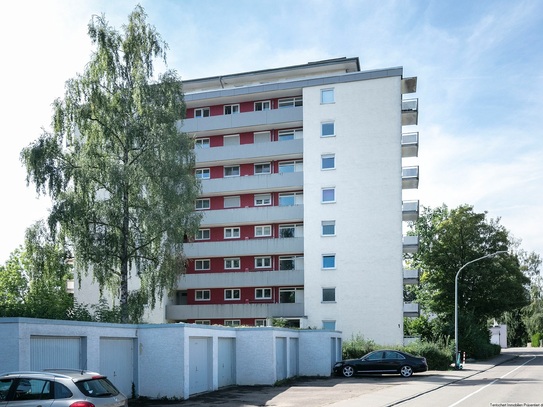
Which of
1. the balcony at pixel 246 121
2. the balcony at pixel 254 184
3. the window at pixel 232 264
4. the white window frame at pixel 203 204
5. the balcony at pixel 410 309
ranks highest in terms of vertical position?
the balcony at pixel 246 121

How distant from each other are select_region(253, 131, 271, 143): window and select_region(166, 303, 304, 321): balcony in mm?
12458

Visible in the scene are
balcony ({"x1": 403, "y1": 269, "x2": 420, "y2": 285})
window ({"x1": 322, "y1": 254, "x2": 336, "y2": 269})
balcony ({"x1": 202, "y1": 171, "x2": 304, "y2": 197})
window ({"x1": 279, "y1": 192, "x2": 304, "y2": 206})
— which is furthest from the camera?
window ({"x1": 279, "y1": 192, "x2": 304, "y2": 206})

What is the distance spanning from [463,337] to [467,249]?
11921mm

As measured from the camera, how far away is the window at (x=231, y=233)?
52.3 m

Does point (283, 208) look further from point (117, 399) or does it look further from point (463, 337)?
point (117, 399)

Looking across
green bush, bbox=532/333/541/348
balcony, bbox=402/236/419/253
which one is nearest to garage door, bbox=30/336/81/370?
balcony, bbox=402/236/419/253

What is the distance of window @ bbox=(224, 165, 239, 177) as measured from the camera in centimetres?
5294

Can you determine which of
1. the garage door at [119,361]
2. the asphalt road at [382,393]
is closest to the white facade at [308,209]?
the asphalt road at [382,393]

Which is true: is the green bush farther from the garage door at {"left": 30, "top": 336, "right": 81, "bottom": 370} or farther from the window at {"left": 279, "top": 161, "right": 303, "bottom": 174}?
the garage door at {"left": 30, "top": 336, "right": 81, "bottom": 370}

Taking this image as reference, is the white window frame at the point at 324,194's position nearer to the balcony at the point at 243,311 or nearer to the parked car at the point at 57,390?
the balcony at the point at 243,311

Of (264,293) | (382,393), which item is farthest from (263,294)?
(382,393)

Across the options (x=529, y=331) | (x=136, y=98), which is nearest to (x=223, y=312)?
(x=136, y=98)

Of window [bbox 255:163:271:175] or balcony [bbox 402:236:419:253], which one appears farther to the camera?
window [bbox 255:163:271:175]

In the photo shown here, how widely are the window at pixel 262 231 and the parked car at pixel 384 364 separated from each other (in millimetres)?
17713
